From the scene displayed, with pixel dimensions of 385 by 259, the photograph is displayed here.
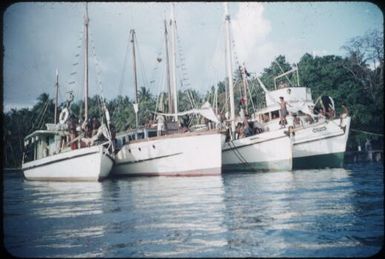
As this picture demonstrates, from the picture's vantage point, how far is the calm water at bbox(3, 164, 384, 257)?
5.94m

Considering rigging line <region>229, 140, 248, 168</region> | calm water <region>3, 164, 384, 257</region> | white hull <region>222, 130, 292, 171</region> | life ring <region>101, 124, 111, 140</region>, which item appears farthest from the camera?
rigging line <region>229, 140, 248, 168</region>

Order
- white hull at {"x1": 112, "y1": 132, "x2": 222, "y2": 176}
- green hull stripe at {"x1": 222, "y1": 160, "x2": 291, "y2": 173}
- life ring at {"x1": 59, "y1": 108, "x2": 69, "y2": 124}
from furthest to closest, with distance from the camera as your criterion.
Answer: life ring at {"x1": 59, "y1": 108, "x2": 69, "y2": 124}, green hull stripe at {"x1": 222, "y1": 160, "x2": 291, "y2": 173}, white hull at {"x1": 112, "y1": 132, "x2": 222, "y2": 176}

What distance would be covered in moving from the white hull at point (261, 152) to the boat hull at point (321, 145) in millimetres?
2032

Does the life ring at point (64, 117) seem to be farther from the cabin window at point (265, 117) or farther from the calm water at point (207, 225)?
the cabin window at point (265, 117)

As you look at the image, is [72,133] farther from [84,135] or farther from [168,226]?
[168,226]

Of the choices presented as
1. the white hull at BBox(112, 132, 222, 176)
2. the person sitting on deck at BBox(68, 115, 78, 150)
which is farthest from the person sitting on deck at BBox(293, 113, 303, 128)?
the person sitting on deck at BBox(68, 115, 78, 150)

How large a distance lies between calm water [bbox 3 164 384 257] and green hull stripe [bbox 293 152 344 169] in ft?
43.1

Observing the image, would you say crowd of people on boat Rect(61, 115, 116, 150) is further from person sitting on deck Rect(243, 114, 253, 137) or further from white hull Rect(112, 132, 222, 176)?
person sitting on deck Rect(243, 114, 253, 137)

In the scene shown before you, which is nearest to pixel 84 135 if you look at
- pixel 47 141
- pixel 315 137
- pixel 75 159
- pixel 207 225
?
pixel 75 159

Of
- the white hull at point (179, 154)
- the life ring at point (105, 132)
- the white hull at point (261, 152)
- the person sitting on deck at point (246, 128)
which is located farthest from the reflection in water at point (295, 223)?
the person sitting on deck at point (246, 128)

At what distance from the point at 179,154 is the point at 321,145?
375 inches

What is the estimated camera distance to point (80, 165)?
21109 mm

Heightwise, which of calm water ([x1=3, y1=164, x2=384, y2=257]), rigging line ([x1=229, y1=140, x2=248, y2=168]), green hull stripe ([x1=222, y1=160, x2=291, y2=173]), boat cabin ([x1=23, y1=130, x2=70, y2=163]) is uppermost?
boat cabin ([x1=23, y1=130, x2=70, y2=163])

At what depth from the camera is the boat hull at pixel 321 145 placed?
2441 centimetres
